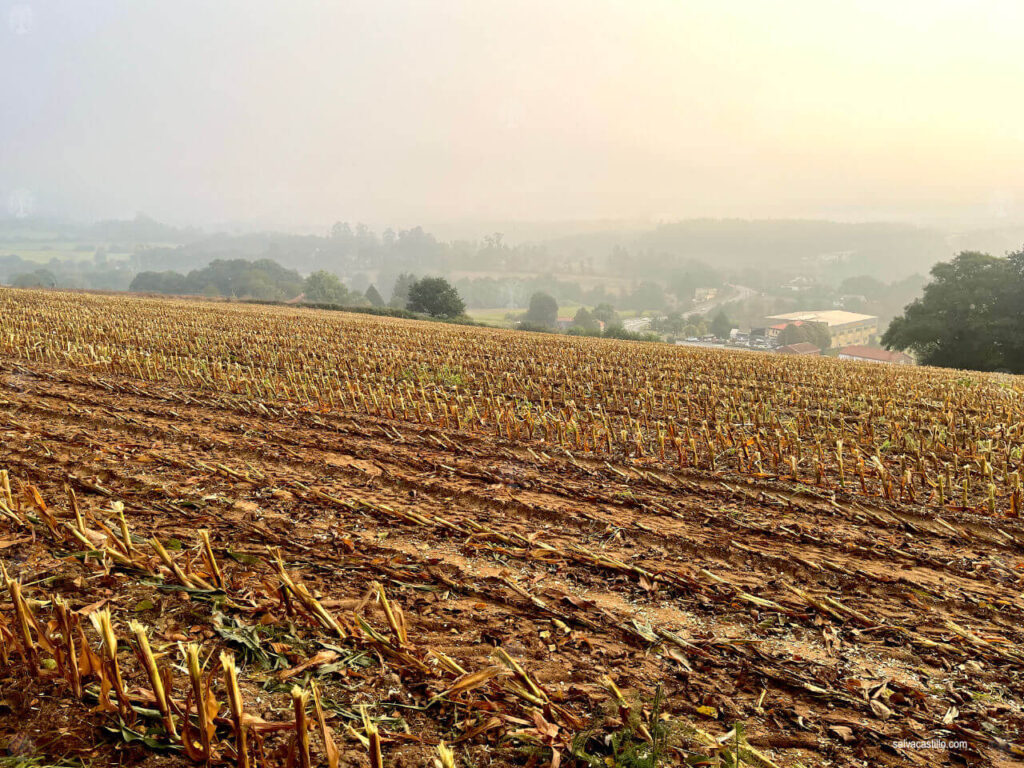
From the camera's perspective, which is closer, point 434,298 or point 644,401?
point 644,401

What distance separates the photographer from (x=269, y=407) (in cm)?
1051

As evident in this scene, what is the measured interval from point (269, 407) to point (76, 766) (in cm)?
822

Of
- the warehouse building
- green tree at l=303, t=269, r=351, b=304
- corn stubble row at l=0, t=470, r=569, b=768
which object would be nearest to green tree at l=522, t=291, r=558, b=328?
green tree at l=303, t=269, r=351, b=304

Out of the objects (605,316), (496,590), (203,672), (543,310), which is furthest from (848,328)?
(203,672)

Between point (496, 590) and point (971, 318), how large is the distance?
4657 cm

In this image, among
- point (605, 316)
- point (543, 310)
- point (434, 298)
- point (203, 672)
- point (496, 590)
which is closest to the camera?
point (203, 672)

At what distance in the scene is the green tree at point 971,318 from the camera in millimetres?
38406

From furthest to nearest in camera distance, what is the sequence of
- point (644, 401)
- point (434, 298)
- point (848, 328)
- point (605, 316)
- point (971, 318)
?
point (848, 328) < point (605, 316) < point (434, 298) < point (971, 318) < point (644, 401)

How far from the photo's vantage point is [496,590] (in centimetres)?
451

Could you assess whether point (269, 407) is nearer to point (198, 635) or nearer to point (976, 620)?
point (198, 635)

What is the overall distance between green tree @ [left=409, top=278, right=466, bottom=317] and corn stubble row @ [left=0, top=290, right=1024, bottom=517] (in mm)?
41951

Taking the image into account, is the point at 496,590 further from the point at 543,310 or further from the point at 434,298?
the point at 543,310

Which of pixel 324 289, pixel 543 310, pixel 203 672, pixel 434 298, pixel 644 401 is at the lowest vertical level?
pixel 203 672

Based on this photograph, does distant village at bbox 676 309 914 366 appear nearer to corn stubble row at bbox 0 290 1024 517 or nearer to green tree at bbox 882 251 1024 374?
green tree at bbox 882 251 1024 374
